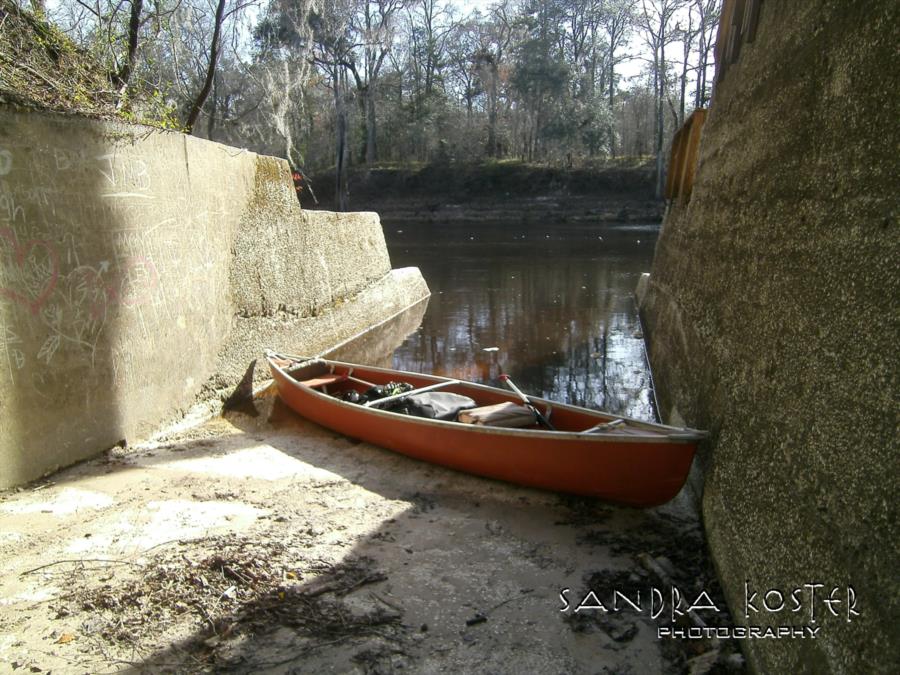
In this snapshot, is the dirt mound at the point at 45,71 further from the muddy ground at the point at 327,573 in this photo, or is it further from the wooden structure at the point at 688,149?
the wooden structure at the point at 688,149

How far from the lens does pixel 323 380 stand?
7777 millimetres

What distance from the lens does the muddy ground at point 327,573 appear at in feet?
10.7

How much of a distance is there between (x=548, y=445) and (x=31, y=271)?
4102 mm

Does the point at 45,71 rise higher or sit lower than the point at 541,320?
higher

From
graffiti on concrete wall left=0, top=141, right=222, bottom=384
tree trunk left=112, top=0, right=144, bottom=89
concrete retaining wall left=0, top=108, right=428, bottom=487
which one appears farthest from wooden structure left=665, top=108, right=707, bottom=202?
tree trunk left=112, top=0, right=144, bottom=89

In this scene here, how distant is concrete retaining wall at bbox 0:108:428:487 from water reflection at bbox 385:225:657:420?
369cm

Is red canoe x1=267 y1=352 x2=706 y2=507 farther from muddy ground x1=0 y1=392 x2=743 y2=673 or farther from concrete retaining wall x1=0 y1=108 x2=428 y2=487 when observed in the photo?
concrete retaining wall x1=0 y1=108 x2=428 y2=487

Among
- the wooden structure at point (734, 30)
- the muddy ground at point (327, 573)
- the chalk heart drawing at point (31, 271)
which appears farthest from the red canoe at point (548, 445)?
the wooden structure at point (734, 30)

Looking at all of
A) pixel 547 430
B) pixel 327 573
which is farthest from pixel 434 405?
pixel 327 573

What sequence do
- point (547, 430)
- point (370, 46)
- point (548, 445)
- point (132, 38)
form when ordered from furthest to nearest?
point (370, 46)
point (132, 38)
point (547, 430)
point (548, 445)

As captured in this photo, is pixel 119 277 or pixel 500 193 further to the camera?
pixel 500 193

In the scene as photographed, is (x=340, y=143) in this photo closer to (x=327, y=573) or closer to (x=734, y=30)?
(x=734, y=30)

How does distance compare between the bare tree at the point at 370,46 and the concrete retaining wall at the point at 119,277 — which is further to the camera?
the bare tree at the point at 370,46

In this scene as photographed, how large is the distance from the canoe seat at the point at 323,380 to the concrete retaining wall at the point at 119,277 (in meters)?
0.97
